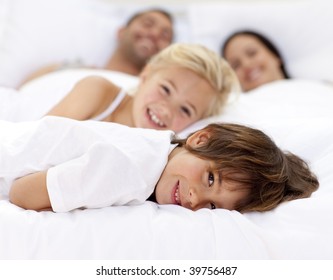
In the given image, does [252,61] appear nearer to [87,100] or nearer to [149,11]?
[149,11]

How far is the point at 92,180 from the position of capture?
0.80 meters

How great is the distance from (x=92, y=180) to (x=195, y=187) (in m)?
0.19

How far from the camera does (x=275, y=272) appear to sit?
2.38ft

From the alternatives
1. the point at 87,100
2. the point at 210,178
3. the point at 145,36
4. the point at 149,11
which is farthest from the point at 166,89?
the point at 149,11

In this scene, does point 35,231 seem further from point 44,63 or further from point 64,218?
point 44,63

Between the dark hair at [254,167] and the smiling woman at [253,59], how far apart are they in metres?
1.05

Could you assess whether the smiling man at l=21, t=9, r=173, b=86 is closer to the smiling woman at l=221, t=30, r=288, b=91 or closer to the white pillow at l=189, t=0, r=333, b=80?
the white pillow at l=189, t=0, r=333, b=80

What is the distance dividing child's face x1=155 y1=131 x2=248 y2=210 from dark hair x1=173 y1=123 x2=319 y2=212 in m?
0.01

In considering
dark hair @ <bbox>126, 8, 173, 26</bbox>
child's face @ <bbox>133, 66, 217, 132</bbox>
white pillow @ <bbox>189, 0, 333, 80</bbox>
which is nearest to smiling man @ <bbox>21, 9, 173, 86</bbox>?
dark hair @ <bbox>126, 8, 173, 26</bbox>

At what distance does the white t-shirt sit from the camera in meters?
0.80

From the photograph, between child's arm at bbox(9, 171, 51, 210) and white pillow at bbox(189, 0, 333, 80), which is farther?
white pillow at bbox(189, 0, 333, 80)

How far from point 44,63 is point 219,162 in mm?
1187

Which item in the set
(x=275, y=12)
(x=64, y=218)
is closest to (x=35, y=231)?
(x=64, y=218)

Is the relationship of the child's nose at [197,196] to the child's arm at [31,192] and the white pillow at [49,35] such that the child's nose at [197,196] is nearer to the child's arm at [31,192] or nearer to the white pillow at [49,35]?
the child's arm at [31,192]
